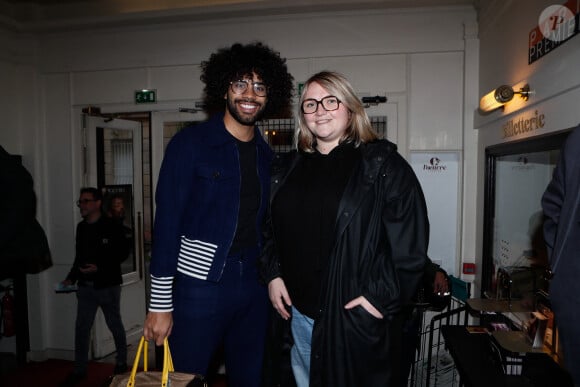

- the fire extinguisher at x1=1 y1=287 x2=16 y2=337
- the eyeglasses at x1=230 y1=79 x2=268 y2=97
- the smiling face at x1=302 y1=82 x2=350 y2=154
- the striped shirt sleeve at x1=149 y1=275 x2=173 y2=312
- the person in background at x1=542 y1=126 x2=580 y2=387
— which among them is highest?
the eyeglasses at x1=230 y1=79 x2=268 y2=97

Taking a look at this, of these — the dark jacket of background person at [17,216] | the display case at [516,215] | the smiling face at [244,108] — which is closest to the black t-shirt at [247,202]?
the smiling face at [244,108]

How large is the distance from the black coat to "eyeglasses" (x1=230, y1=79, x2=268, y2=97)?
0.70 m

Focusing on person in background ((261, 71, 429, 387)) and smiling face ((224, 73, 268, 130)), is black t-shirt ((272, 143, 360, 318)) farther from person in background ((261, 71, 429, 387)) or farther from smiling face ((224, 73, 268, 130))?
smiling face ((224, 73, 268, 130))

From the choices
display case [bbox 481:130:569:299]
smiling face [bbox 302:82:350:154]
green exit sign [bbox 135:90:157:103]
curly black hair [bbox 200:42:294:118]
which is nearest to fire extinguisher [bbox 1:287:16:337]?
green exit sign [bbox 135:90:157:103]

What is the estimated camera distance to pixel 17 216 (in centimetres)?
138

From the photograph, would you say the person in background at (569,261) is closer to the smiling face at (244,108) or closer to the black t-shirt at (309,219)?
the black t-shirt at (309,219)

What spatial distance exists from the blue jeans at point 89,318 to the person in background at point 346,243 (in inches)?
110

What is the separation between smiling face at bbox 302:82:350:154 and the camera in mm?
1641

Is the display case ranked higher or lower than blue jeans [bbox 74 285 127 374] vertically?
higher

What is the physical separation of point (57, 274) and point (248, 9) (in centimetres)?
357

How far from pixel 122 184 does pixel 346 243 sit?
3689 millimetres

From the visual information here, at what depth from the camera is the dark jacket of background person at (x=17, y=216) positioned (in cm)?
137

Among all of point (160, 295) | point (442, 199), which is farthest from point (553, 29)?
point (160, 295)

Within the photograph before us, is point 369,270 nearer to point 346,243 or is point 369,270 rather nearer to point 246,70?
point 346,243
